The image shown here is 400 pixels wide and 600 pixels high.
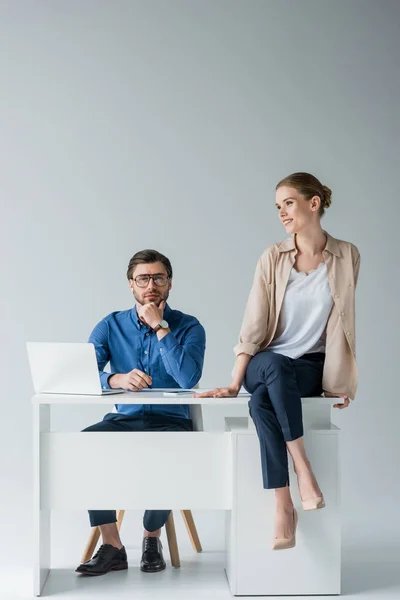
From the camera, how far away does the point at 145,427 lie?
3.63 m

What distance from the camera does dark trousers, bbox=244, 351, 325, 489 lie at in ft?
A: 10.4

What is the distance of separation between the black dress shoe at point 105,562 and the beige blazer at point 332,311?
Answer: 0.92m

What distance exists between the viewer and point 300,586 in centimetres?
329

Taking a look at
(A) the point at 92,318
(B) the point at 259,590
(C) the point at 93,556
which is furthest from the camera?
(A) the point at 92,318

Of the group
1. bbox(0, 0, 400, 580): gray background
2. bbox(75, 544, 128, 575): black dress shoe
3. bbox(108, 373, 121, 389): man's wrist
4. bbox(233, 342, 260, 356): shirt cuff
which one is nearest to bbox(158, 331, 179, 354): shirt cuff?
bbox(108, 373, 121, 389): man's wrist

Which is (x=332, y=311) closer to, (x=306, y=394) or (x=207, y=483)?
(x=306, y=394)

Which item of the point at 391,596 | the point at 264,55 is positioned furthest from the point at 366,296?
the point at 391,596

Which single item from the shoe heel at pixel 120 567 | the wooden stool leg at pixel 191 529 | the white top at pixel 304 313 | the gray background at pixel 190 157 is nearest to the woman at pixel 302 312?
the white top at pixel 304 313

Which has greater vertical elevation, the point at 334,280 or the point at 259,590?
the point at 334,280

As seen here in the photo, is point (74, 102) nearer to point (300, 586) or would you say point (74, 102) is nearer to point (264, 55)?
point (264, 55)

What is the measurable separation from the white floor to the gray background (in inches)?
71.6

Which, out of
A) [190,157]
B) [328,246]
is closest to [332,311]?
[328,246]

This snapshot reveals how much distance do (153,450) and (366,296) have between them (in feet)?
8.26

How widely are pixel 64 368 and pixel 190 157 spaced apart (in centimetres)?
252
